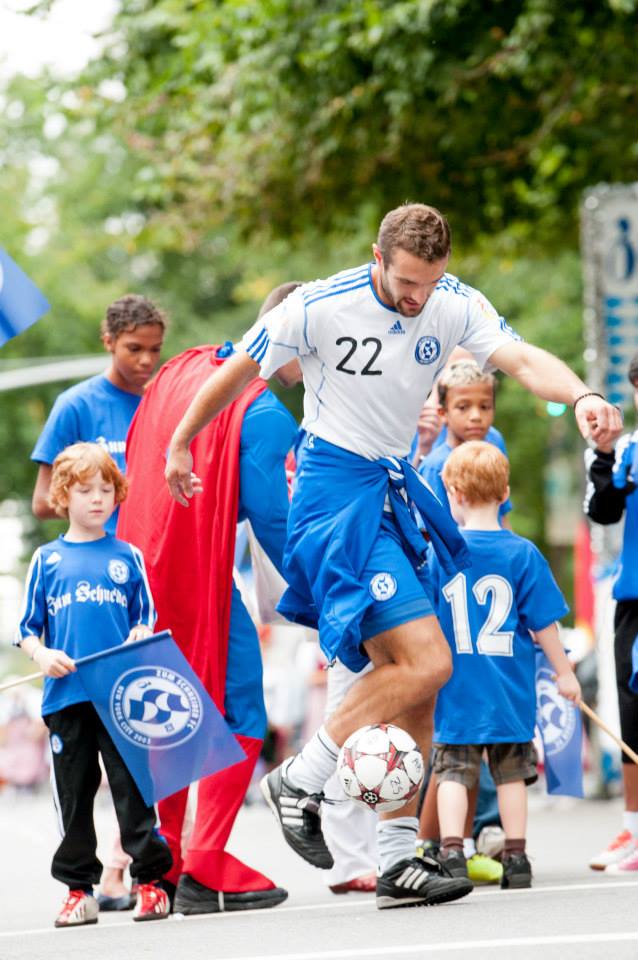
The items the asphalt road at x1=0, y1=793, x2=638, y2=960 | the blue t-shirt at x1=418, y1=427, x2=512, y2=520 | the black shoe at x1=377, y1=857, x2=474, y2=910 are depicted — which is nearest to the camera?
the asphalt road at x1=0, y1=793, x2=638, y2=960

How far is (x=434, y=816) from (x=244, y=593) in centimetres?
119

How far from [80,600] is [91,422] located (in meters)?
1.40

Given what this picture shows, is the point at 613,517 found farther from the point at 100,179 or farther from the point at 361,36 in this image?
the point at 100,179

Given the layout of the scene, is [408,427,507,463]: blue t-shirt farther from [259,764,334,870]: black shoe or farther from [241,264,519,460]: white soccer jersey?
[259,764,334,870]: black shoe

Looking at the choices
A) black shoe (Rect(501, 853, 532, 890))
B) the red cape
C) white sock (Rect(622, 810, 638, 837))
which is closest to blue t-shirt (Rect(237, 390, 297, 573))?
the red cape

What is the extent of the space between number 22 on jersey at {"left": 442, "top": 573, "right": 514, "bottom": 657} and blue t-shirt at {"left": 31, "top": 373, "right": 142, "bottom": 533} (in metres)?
1.50

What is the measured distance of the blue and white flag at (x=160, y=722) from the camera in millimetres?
6512

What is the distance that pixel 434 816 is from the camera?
25.4 ft

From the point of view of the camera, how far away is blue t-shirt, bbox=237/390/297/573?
691 centimetres

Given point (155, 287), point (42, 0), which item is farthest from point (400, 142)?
point (155, 287)

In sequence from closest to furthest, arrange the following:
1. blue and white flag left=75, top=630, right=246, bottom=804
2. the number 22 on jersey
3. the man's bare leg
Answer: the man's bare leg → blue and white flag left=75, top=630, right=246, bottom=804 → the number 22 on jersey

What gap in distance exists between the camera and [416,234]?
5801mm

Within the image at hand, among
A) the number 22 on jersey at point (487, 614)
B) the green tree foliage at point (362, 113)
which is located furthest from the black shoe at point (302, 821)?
the green tree foliage at point (362, 113)

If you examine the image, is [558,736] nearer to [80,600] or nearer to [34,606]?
[80,600]
